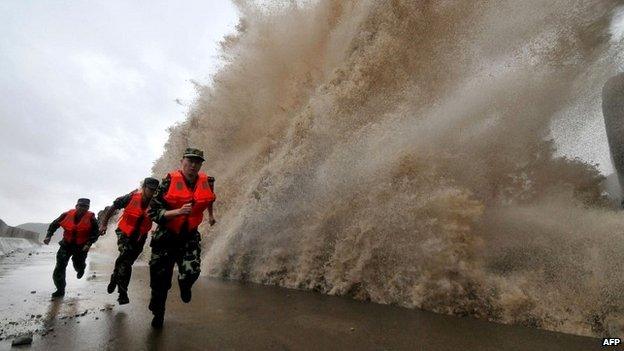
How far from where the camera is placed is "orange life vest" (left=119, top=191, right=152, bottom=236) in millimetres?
5430

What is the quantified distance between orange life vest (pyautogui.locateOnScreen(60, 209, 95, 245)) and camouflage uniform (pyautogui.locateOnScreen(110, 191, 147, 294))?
122 cm

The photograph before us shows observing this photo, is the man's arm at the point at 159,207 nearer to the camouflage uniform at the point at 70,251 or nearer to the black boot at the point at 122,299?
the black boot at the point at 122,299

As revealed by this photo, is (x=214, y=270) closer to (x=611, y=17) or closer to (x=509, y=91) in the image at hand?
(x=509, y=91)

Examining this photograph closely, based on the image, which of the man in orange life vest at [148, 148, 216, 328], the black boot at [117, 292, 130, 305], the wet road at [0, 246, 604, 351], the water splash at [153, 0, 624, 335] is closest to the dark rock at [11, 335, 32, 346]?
the wet road at [0, 246, 604, 351]

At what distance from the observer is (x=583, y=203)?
654 centimetres

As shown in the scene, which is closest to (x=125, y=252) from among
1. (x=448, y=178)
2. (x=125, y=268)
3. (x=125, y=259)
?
(x=125, y=259)

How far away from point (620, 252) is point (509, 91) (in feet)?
10.1

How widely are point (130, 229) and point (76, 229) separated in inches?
67.1

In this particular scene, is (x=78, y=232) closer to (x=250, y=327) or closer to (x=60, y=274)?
(x=60, y=274)

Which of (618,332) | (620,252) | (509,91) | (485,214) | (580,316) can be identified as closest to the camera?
(618,332)

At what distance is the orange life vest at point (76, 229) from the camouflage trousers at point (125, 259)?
145 centimetres

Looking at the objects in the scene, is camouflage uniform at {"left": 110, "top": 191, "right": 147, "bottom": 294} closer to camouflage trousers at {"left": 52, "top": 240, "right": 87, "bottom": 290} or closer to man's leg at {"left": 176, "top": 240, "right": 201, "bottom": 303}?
camouflage trousers at {"left": 52, "top": 240, "right": 87, "bottom": 290}

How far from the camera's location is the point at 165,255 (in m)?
4.20

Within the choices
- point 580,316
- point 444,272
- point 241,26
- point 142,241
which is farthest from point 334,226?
point 241,26
